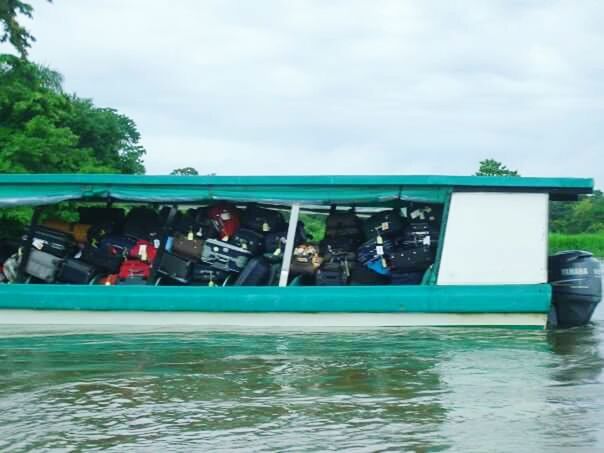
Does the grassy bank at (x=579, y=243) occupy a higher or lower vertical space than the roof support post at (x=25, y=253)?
higher

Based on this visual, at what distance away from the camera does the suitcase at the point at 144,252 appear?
1203 cm

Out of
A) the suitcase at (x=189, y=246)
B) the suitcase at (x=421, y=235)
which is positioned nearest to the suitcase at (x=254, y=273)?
the suitcase at (x=189, y=246)

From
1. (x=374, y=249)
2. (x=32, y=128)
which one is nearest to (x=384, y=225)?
(x=374, y=249)

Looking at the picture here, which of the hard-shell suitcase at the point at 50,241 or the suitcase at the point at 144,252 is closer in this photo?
the suitcase at the point at 144,252

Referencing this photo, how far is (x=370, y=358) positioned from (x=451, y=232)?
2.25 meters

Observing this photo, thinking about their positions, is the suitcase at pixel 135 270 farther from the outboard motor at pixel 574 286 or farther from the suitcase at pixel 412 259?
the outboard motor at pixel 574 286

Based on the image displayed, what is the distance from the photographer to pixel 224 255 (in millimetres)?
11797

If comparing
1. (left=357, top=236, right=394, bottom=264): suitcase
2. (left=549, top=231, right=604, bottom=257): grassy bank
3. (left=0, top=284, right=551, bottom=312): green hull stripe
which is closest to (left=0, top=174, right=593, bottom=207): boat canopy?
(left=357, top=236, right=394, bottom=264): suitcase

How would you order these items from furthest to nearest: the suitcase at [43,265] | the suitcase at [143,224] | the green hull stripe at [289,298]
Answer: the suitcase at [143,224] → the suitcase at [43,265] → the green hull stripe at [289,298]

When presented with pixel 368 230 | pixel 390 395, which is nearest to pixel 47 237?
pixel 368 230

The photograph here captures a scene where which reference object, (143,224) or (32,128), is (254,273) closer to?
(143,224)

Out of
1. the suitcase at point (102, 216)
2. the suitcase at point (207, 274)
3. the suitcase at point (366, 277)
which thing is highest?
A: the suitcase at point (102, 216)

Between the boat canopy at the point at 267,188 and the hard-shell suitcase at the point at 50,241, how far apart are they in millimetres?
516

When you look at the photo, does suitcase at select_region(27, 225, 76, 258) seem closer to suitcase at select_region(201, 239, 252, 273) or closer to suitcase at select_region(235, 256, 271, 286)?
suitcase at select_region(201, 239, 252, 273)
